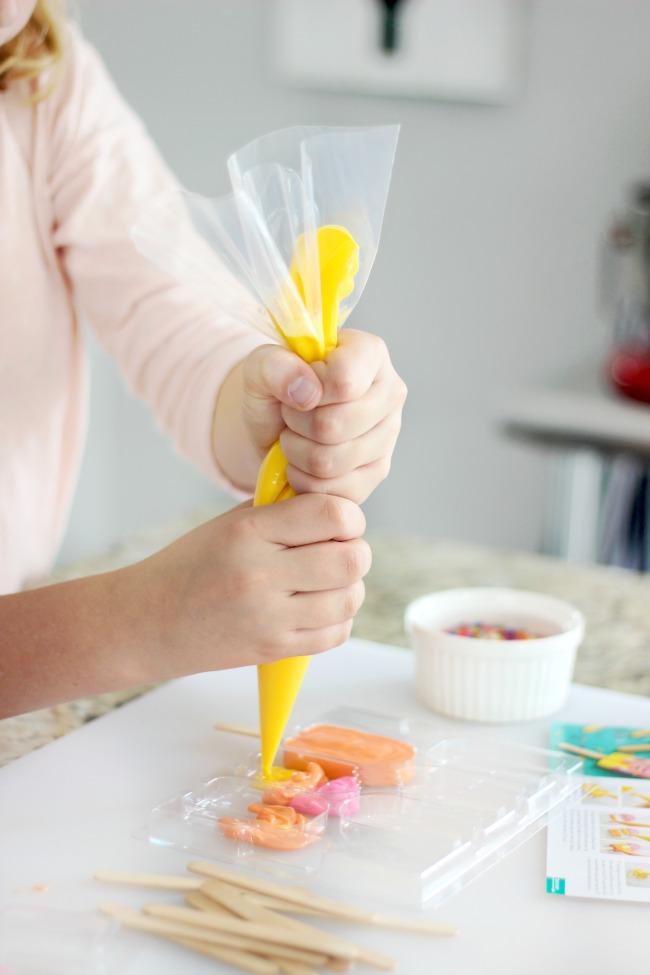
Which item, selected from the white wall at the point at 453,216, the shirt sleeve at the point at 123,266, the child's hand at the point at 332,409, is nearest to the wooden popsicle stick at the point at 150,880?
the child's hand at the point at 332,409

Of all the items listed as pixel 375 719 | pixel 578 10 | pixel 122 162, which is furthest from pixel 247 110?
pixel 375 719

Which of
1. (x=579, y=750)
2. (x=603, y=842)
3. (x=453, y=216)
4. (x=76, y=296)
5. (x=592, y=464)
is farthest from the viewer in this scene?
(x=453, y=216)

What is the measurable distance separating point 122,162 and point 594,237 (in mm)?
1580

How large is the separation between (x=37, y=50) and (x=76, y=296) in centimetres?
21

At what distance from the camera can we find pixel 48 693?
2.10 feet

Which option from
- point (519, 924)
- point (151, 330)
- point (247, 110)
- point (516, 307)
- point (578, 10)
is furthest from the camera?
point (247, 110)

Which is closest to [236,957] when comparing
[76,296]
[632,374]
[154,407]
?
[154,407]

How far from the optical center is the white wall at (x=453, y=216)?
2312mm

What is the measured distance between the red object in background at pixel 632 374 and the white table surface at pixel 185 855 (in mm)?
1173

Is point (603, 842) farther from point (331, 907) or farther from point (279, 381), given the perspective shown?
point (279, 381)

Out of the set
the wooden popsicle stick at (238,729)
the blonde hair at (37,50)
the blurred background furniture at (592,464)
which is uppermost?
the blonde hair at (37,50)

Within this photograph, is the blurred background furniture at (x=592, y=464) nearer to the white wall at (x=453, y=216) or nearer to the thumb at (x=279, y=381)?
the white wall at (x=453, y=216)

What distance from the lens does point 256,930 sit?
482mm

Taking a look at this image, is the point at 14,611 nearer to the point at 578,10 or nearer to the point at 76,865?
the point at 76,865
